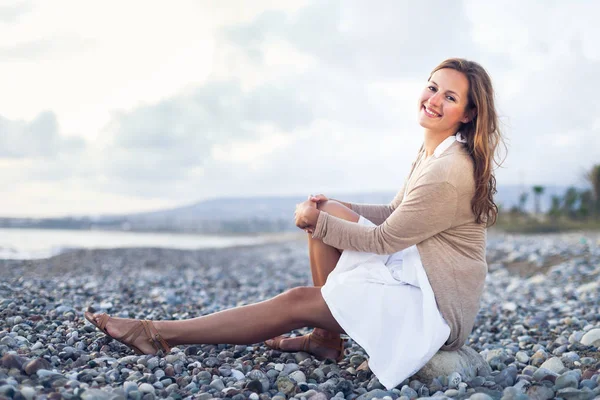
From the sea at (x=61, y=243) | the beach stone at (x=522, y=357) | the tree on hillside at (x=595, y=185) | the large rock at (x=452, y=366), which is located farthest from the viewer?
the tree on hillside at (x=595, y=185)

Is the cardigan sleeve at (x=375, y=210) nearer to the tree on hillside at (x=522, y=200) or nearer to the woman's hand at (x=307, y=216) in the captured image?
the woman's hand at (x=307, y=216)

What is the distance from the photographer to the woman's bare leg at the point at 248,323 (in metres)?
2.86

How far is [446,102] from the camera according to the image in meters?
2.87

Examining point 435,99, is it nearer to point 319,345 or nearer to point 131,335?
point 319,345

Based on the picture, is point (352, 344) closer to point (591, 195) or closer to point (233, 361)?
point (233, 361)

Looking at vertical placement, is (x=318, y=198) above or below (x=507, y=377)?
above

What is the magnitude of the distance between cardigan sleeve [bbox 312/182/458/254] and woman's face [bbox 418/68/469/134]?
18.8 inches

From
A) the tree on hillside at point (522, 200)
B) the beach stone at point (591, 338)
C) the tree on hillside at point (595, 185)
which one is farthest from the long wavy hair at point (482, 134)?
the tree on hillside at point (522, 200)

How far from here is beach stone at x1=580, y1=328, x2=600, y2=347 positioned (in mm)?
3502

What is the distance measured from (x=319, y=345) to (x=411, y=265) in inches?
33.6

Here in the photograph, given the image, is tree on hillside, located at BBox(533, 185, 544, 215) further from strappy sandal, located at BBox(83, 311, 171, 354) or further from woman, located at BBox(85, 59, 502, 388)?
strappy sandal, located at BBox(83, 311, 171, 354)

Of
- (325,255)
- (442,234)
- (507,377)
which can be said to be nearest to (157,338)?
(325,255)

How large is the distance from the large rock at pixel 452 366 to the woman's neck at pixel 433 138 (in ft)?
3.85

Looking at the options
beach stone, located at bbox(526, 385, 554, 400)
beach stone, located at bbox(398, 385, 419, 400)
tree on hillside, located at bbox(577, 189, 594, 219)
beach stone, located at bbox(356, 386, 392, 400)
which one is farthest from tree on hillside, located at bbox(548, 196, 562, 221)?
beach stone, located at bbox(356, 386, 392, 400)
